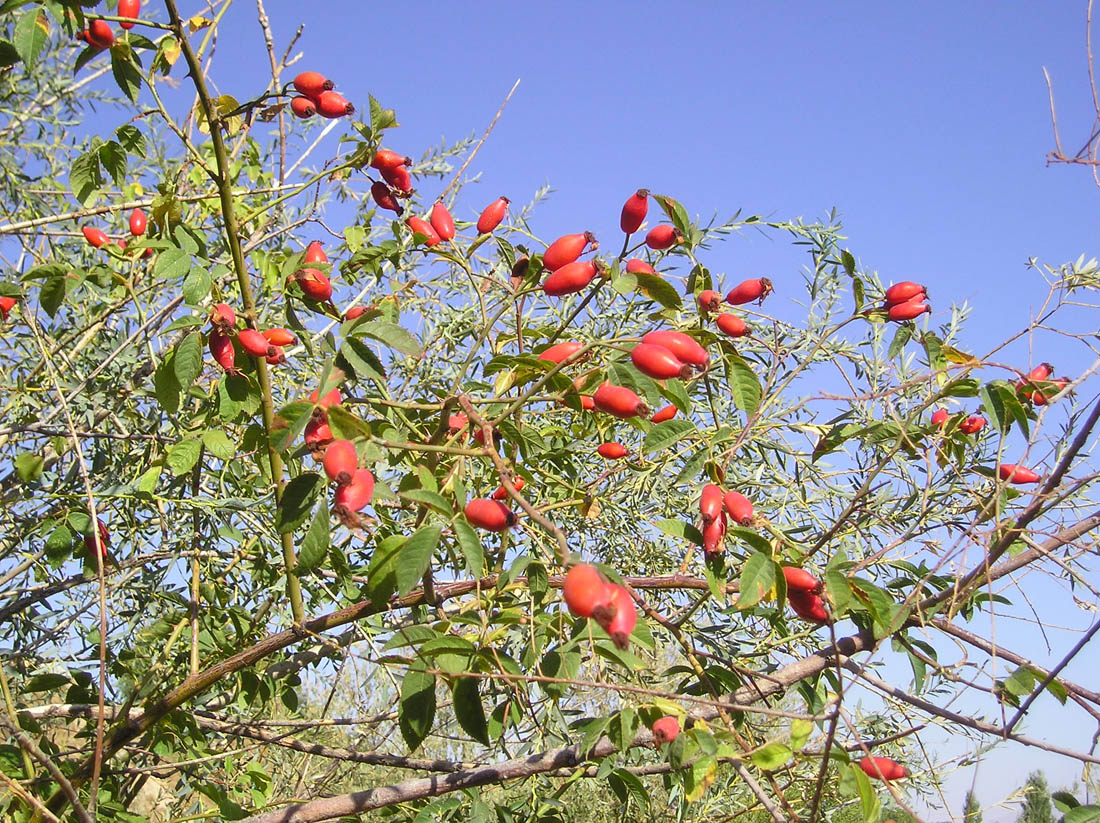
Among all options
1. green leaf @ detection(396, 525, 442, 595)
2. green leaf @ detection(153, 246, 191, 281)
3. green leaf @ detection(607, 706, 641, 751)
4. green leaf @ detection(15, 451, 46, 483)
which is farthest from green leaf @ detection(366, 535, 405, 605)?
green leaf @ detection(15, 451, 46, 483)

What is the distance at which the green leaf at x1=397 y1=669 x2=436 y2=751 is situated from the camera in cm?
114

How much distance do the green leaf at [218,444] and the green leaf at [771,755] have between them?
100 centimetres

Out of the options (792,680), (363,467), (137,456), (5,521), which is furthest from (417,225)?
(5,521)

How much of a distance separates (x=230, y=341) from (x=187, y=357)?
7 centimetres

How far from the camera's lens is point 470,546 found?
1.05 m

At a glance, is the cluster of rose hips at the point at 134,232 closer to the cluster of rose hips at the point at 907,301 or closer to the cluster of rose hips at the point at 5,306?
the cluster of rose hips at the point at 5,306

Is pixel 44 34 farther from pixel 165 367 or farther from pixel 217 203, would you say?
pixel 217 203

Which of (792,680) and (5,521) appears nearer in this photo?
(792,680)

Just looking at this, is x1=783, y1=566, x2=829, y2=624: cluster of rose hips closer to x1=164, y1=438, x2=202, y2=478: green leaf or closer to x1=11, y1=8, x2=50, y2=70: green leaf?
x1=164, y1=438, x2=202, y2=478: green leaf

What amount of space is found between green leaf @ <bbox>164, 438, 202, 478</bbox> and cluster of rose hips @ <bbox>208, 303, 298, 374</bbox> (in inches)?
10.9

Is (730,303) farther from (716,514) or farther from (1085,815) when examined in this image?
(1085,815)

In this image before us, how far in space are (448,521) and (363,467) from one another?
0.40 feet

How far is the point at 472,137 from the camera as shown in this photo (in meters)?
3.07

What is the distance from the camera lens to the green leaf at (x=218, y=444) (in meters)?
1.58
